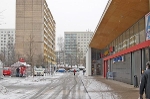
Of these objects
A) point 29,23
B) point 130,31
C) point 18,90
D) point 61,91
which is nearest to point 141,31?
point 130,31

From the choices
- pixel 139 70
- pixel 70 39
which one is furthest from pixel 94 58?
pixel 70 39

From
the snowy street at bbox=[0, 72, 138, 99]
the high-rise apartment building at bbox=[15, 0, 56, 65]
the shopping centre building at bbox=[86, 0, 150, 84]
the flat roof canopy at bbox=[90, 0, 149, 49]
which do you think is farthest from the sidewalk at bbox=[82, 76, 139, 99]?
the high-rise apartment building at bbox=[15, 0, 56, 65]

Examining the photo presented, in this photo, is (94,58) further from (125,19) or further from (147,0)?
(147,0)

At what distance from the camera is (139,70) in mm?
22109

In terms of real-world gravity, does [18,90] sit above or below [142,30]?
below

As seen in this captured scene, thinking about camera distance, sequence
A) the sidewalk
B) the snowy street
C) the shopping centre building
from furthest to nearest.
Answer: the shopping centre building < the snowy street < the sidewalk

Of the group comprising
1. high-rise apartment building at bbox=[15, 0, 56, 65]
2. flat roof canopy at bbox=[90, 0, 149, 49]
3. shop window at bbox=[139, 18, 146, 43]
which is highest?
high-rise apartment building at bbox=[15, 0, 56, 65]

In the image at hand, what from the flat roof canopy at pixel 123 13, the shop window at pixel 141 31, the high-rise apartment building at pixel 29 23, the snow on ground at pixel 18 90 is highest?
the high-rise apartment building at pixel 29 23

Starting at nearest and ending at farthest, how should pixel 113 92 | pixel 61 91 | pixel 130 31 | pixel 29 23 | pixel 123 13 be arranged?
pixel 113 92
pixel 61 91
pixel 123 13
pixel 130 31
pixel 29 23

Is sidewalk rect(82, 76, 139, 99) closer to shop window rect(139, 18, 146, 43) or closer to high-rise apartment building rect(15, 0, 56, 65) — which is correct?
shop window rect(139, 18, 146, 43)

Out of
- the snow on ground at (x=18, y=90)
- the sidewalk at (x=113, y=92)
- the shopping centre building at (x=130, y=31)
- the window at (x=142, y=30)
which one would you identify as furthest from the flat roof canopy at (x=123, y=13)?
the snow on ground at (x=18, y=90)

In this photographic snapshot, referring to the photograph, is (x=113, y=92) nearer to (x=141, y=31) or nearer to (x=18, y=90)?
(x=18, y=90)

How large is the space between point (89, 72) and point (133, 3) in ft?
132

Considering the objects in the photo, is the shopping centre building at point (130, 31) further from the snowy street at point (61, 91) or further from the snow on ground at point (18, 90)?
the snow on ground at point (18, 90)
